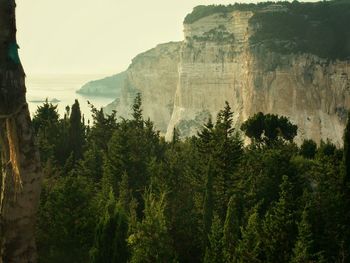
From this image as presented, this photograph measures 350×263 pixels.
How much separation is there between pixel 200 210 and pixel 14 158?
12829 millimetres

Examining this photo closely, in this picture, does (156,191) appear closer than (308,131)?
Yes

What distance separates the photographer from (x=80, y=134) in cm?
2859

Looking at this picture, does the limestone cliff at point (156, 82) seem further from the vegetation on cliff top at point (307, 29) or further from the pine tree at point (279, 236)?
the pine tree at point (279, 236)

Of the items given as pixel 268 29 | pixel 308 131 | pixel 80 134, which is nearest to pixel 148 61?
pixel 268 29

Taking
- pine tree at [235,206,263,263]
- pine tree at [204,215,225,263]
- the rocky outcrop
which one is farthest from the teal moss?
the rocky outcrop

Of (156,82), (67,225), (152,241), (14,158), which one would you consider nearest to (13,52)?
(14,158)

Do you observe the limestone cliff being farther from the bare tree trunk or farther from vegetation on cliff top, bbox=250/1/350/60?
the bare tree trunk

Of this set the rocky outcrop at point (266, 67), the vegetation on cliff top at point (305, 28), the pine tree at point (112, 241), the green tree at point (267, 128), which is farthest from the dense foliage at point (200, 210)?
the vegetation on cliff top at point (305, 28)

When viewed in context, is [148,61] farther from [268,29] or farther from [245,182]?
[245,182]

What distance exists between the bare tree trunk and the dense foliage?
6.46 meters

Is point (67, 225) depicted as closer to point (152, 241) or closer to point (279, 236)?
point (152, 241)

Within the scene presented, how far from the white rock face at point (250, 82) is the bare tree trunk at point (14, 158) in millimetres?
50874

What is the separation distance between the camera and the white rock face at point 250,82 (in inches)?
2315

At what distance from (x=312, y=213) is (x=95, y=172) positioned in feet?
40.4
